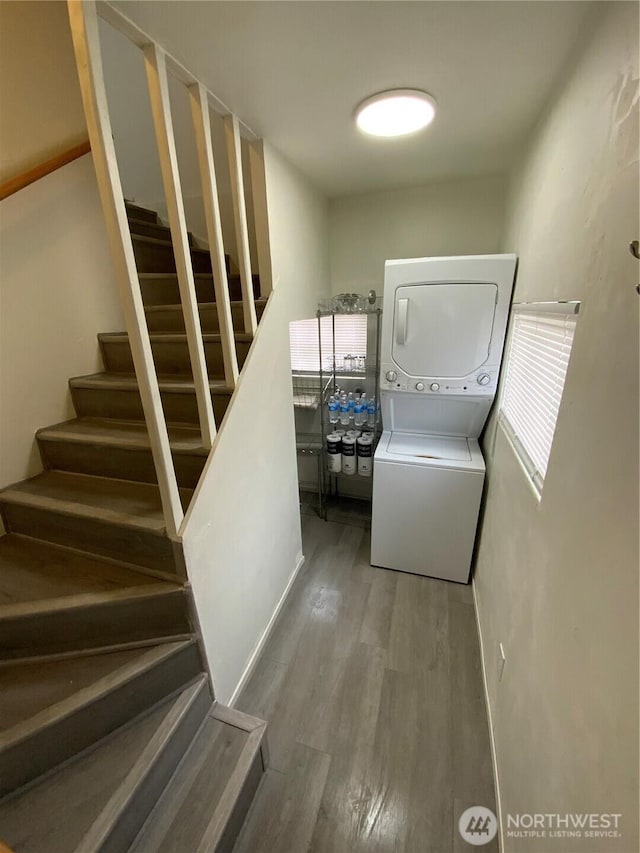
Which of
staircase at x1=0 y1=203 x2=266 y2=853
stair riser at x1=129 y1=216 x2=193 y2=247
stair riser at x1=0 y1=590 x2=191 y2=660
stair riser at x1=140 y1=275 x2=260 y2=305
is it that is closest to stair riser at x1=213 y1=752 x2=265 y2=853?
staircase at x1=0 y1=203 x2=266 y2=853

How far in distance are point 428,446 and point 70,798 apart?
6.90 feet

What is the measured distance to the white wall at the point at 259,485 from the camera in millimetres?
1319

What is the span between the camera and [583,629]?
72cm

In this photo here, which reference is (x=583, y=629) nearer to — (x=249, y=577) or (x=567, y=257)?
(x=567, y=257)

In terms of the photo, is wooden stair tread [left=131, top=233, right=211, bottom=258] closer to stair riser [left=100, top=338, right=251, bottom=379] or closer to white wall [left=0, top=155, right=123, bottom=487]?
white wall [left=0, top=155, right=123, bottom=487]

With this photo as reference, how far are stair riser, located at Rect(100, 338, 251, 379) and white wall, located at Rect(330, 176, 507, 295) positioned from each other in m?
1.36

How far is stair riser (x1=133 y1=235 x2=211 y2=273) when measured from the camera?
86.1 inches

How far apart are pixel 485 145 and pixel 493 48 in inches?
28.7

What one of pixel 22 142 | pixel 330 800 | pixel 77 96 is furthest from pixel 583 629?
pixel 77 96

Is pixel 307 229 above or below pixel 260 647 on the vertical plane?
above

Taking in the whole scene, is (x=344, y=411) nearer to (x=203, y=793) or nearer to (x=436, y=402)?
(x=436, y=402)

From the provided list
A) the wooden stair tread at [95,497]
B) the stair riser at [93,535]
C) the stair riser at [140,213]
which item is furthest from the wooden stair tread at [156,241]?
the stair riser at [93,535]

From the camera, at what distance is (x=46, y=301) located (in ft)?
5.41

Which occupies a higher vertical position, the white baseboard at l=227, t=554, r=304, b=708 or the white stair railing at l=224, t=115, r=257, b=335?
the white stair railing at l=224, t=115, r=257, b=335
